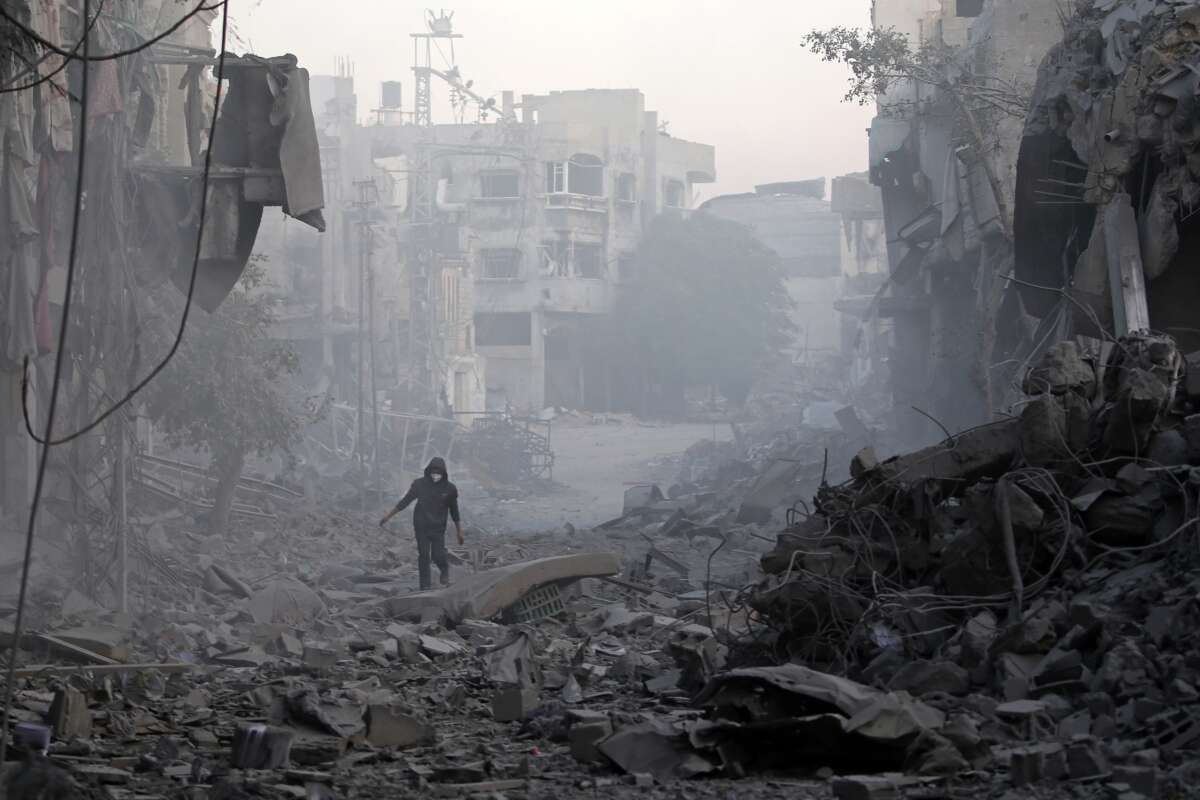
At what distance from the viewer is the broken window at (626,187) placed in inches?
2210

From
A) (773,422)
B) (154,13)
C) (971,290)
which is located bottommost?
(773,422)

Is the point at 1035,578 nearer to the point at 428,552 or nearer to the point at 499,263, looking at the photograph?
the point at 428,552

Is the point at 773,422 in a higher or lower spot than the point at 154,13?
lower

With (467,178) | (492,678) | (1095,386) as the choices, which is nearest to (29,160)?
(492,678)

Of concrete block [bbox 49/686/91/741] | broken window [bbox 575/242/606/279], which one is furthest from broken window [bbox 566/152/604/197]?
A: concrete block [bbox 49/686/91/741]

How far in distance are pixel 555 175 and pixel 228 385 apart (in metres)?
36.2

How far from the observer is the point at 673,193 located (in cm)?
6053

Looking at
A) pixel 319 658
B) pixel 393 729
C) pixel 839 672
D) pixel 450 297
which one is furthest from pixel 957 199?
pixel 450 297

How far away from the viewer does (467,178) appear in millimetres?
52781

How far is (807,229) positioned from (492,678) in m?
61.0

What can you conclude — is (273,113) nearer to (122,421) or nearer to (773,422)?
(122,421)

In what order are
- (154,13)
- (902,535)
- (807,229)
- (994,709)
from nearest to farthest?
(994,709), (902,535), (154,13), (807,229)

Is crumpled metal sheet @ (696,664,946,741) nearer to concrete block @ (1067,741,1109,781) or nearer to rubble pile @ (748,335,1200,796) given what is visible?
rubble pile @ (748,335,1200,796)

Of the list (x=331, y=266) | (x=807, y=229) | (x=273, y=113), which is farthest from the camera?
(x=807, y=229)
